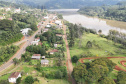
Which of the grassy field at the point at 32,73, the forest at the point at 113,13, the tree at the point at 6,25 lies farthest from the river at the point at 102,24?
the tree at the point at 6,25

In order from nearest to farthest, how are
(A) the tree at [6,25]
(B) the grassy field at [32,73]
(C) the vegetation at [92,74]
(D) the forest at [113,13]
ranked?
(C) the vegetation at [92,74], (B) the grassy field at [32,73], (A) the tree at [6,25], (D) the forest at [113,13]

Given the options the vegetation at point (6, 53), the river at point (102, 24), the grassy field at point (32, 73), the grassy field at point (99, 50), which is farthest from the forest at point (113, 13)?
the vegetation at point (6, 53)

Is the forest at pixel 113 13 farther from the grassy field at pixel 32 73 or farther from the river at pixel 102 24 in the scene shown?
the grassy field at pixel 32 73

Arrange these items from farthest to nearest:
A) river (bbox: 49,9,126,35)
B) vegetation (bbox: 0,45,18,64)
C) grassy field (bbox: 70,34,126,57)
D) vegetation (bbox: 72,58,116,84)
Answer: river (bbox: 49,9,126,35), grassy field (bbox: 70,34,126,57), vegetation (bbox: 0,45,18,64), vegetation (bbox: 72,58,116,84)

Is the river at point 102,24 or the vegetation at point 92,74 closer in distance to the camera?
the vegetation at point 92,74

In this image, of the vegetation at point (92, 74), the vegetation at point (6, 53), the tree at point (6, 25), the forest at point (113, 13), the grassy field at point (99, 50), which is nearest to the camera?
the vegetation at point (92, 74)

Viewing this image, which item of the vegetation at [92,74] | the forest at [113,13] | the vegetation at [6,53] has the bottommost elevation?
the vegetation at [92,74]

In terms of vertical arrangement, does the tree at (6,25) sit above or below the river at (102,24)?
above

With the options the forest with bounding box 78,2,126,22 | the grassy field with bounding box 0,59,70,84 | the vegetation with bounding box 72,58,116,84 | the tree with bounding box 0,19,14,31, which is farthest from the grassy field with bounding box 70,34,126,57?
the forest with bounding box 78,2,126,22

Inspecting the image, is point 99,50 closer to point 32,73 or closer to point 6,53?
point 32,73

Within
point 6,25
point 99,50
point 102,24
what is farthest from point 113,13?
point 6,25

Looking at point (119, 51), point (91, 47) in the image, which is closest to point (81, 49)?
point (91, 47)

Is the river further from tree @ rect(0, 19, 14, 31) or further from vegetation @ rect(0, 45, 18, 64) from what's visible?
vegetation @ rect(0, 45, 18, 64)
